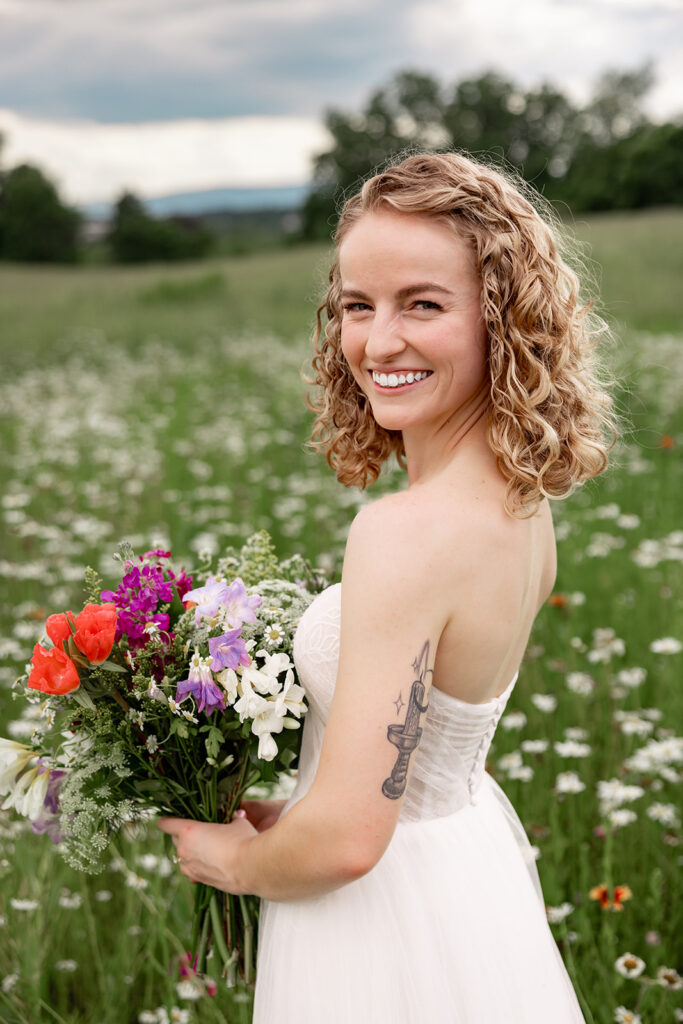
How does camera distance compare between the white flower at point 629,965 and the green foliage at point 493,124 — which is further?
the green foliage at point 493,124

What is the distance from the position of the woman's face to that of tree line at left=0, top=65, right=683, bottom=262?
3256cm

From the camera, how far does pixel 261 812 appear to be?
6.07ft

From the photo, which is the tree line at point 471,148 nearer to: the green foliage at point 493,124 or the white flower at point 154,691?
the green foliage at point 493,124

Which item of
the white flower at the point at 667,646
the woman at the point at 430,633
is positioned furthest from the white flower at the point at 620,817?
the woman at the point at 430,633

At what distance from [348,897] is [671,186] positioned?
45.1m

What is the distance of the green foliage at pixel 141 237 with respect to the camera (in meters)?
41.5

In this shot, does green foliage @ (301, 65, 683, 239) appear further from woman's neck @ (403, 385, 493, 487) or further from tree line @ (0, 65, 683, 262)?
woman's neck @ (403, 385, 493, 487)

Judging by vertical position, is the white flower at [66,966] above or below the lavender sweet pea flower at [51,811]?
below

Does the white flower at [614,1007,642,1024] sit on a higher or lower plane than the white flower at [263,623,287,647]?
lower

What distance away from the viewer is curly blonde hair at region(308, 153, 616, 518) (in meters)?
1.38

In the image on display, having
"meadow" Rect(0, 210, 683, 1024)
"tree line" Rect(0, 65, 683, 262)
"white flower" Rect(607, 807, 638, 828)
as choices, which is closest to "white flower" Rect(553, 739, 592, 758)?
"meadow" Rect(0, 210, 683, 1024)

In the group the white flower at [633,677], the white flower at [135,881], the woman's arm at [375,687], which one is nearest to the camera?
the woman's arm at [375,687]

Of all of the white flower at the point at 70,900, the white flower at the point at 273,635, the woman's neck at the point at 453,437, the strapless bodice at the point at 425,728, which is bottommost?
the white flower at the point at 70,900

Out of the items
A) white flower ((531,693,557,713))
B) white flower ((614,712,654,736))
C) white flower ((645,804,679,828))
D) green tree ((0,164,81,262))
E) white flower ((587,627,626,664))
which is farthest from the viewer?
green tree ((0,164,81,262))
